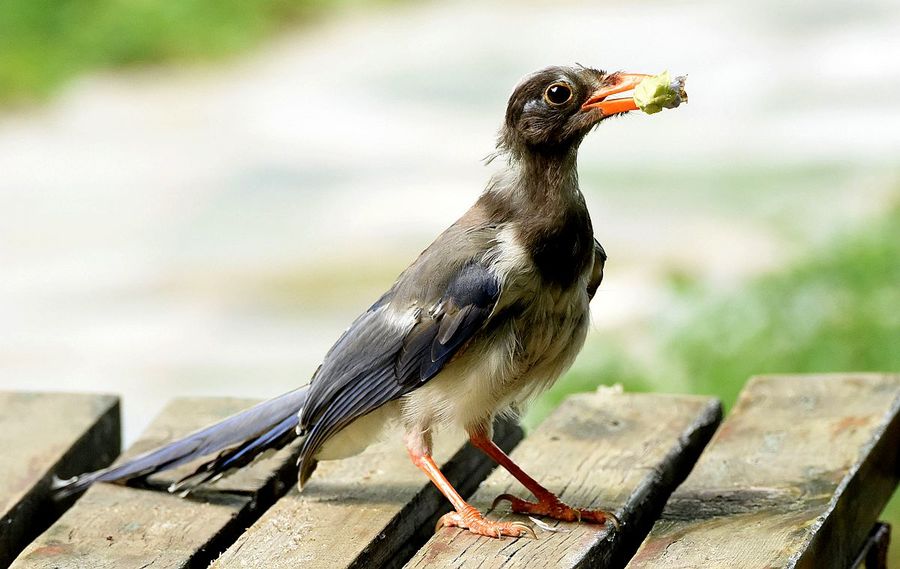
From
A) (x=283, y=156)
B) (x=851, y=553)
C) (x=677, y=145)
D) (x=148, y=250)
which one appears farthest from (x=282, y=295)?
(x=851, y=553)

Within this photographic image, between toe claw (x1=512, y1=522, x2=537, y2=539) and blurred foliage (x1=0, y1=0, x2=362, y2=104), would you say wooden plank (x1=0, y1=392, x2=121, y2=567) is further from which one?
blurred foliage (x1=0, y1=0, x2=362, y2=104)

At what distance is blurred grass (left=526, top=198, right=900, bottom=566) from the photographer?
5258 mm

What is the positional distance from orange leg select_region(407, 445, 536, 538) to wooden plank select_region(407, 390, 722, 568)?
2 centimetres

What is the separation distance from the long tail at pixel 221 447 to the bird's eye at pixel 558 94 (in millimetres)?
811

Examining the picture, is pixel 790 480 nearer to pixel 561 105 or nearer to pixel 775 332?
pixel 561 105

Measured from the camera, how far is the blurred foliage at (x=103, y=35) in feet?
32.1

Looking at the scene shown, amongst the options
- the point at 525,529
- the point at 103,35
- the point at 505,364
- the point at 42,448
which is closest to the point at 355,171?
the point at 103,35

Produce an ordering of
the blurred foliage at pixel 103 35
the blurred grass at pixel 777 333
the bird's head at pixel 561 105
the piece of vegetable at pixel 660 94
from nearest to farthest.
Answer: the piece of vegetable at pixel 660 94, the bird's head at pixel 561 105, the blurred grass at pixel 777 333, the blurred foliage at pixel 103 35

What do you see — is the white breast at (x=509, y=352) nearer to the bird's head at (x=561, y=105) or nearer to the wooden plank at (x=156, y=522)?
the bird's head at (x=561, y=105)

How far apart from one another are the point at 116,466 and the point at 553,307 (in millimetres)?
994

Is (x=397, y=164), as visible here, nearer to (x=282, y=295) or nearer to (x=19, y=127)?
(x=282, y=295)

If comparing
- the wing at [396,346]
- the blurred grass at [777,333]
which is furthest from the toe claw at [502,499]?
the blurred grass at [777,333]

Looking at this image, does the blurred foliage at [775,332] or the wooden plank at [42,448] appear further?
the blurred foliage at [775,332]

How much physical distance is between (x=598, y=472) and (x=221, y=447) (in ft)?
2.58
